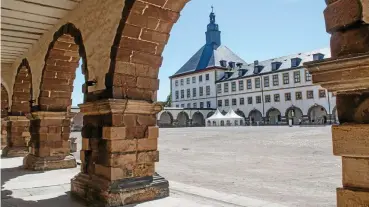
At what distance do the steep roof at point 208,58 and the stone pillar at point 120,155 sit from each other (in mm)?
45628

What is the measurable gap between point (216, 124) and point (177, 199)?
121 ft

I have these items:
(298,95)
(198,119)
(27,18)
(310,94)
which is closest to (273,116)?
(298,95)

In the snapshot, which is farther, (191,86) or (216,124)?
(191,86)

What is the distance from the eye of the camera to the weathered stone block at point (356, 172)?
1844 millimetres

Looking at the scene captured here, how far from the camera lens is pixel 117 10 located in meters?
4.19

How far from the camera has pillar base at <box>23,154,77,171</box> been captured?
700cm

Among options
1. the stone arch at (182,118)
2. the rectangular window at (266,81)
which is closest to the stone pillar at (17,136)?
the stone arch at (182,118)

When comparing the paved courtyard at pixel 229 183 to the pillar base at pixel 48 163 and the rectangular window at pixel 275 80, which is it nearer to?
the pillar base at pixel 48 163

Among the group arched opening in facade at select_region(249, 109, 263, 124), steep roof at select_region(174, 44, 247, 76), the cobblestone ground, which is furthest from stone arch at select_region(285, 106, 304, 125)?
the cobblestone ground

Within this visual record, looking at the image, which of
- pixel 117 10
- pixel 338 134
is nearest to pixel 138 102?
pixel 117 10

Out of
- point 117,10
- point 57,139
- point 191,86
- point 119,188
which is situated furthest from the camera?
point 191,86

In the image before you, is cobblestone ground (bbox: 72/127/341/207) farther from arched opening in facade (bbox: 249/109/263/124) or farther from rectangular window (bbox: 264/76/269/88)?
arched opening in facade (bbox: 249/109/263/124)

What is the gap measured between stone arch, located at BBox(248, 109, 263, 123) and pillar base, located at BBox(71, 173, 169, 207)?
135 ft

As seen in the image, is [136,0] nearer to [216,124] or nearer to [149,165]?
[149,165]
